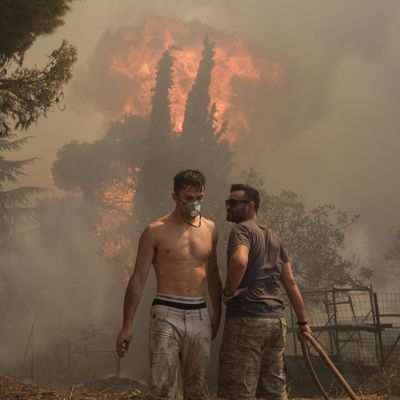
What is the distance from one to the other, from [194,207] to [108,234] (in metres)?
43.2

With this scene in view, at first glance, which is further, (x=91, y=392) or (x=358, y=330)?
(x=358, y=330)

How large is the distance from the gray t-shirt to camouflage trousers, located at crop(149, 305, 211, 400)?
35cm

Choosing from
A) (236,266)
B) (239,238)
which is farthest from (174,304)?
(239,238)

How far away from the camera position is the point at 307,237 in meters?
28.2

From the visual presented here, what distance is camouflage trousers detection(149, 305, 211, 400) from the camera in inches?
150

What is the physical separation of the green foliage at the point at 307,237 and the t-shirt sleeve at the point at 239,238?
23366 millimetres

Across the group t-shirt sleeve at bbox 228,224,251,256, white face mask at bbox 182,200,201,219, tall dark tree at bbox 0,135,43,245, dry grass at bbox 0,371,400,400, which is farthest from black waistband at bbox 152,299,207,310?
tall dark tree at bbox 0,135,43,245

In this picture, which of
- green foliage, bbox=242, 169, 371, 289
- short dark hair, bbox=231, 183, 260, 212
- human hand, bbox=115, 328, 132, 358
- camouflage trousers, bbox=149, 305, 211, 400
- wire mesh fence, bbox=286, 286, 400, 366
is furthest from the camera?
green foliage, bbox=242, 169, 371, 289

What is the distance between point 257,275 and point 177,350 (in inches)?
36.0

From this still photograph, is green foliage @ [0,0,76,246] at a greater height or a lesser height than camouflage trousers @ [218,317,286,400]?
greater

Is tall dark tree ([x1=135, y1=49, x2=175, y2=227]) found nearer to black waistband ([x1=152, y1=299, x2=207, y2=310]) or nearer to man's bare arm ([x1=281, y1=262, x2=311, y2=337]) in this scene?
man's bare arm ([x1=281, y1=262, x2=311, y2=337])

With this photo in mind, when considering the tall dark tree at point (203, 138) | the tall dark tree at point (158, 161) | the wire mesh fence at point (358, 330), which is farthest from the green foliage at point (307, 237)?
the tall dark tree at point (203, 138)

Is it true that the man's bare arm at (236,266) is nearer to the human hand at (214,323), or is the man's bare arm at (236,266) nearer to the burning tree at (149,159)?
the human hand at (214,323)

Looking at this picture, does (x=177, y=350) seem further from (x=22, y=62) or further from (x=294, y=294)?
(x=22, y=62)
